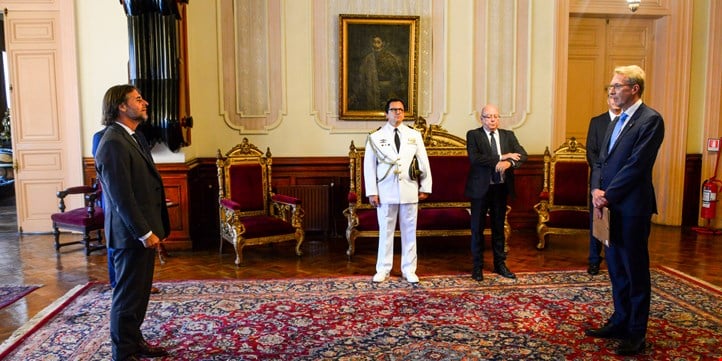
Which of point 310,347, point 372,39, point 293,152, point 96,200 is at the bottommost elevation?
point 310,347

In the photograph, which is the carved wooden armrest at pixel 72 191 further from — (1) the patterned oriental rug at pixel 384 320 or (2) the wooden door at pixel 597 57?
(2) the wooden door at pixel 597 57

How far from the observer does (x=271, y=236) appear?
220 inches

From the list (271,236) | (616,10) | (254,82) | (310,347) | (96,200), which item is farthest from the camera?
(616,10)

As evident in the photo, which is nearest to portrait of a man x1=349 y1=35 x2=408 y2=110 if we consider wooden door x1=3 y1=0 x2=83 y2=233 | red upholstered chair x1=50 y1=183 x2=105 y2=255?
red upholstered chair x1=50 y1=183 x2=105 y2=255

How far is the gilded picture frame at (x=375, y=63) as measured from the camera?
658 centimetres

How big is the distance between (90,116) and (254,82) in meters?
1.85

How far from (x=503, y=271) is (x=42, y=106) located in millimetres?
5434

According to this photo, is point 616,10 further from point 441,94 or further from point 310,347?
point 310,347

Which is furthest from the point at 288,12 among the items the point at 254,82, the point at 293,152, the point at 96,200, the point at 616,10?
the point at 616,10

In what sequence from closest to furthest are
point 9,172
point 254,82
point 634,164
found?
point 634,164 < point 254,82 < point 9,172

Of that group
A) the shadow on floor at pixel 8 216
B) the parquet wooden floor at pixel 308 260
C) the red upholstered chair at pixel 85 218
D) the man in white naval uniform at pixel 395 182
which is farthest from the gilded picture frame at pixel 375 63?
the shadow on floor at pixel 8 216

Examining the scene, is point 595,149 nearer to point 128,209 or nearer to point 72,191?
point 128,209

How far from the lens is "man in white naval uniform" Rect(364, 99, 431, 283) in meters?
4.61

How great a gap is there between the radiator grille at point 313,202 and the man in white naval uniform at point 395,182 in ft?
6.36
